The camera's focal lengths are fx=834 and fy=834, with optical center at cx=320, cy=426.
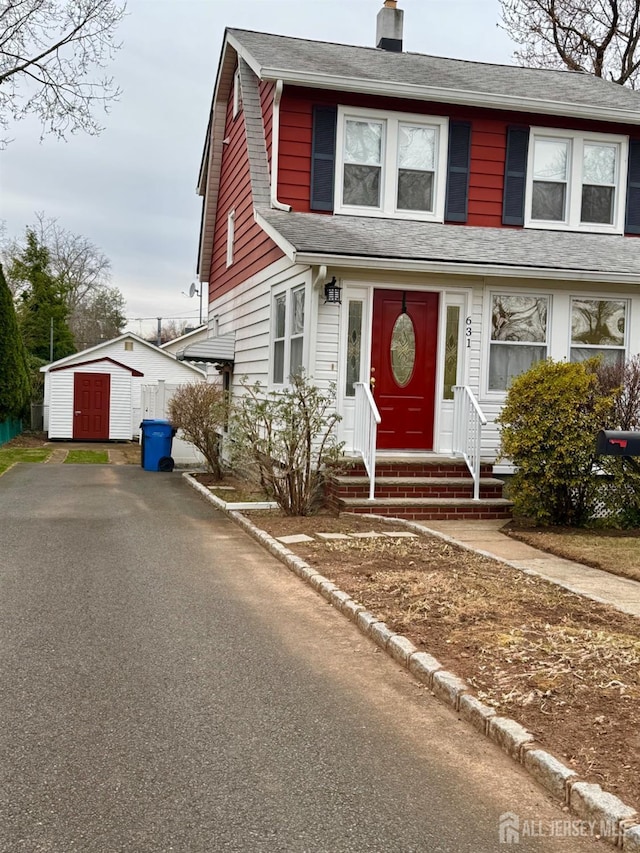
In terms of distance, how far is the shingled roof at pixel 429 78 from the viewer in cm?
1270

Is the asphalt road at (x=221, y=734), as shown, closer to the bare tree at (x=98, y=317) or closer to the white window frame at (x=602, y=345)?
the white window frame at (x=602, y=345)

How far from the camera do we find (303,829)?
3250 millimetres

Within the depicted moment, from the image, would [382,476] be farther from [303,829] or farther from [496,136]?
[303,829]

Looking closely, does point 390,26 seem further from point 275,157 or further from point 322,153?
point 275,157

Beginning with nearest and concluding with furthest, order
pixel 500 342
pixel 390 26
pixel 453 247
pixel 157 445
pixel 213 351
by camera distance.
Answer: pixel 453 247 < pixel 500 342 < pixel 213 351 < pixel 390 26 < pixel 157 445

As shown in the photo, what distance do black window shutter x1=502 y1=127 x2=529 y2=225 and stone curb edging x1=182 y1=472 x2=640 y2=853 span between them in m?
8.85

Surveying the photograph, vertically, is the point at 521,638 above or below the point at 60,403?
below

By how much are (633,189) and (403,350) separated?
538 centimetres

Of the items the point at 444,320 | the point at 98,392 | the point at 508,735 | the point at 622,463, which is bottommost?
the point at 508,735

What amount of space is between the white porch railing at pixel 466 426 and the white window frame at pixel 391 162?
3160 mm

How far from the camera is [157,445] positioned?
18094 millimetres

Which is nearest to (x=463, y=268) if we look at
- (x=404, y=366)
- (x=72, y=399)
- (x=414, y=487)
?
(x=404, y=366)

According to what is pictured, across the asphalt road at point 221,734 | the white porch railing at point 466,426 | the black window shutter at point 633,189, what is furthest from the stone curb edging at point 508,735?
the black window shutter at point 633,189

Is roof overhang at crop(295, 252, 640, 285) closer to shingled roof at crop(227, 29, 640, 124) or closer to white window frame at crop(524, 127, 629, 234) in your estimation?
white window frame at crop(524, 127, 629, 234)
